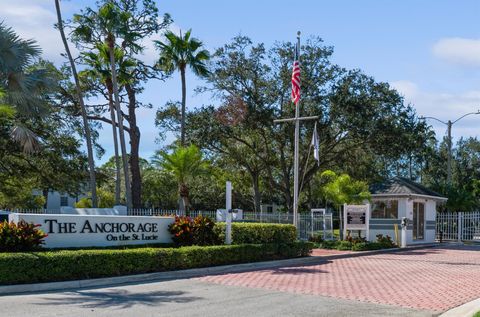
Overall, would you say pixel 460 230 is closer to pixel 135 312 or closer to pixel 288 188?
pixel 288 188

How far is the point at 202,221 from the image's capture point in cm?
1767

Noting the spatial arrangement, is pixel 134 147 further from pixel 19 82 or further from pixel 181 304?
pixel 181 304

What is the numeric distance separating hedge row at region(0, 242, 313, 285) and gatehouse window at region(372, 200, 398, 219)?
562 inches

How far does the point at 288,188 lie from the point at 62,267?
24121mm

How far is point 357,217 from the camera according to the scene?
85.6 ft

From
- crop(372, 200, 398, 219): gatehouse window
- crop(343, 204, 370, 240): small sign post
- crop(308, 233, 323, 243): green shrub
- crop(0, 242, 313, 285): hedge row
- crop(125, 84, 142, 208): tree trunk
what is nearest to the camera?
crop(0, 242, 313, 285): hedge row

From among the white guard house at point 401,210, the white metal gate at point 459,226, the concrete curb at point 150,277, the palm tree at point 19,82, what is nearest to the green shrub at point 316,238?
the white guard house at point 401,210

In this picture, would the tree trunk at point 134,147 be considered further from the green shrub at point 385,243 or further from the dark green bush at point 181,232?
the dark green bush at point 181,232

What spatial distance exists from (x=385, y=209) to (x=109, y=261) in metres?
20.6

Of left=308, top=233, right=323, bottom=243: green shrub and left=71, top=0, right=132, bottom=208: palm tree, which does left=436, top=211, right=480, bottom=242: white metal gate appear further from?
left=71, top=0, right=132, bottom=208: palm tree

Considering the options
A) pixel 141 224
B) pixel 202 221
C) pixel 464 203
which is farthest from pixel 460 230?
pixel 141 224

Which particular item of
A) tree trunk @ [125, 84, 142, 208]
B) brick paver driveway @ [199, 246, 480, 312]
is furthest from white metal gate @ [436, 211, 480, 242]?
tree trunk @ [125, 84, 142, 208]

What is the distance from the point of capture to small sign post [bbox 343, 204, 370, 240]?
84.7ft

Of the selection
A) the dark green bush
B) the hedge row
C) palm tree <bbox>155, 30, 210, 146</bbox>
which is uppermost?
palm tree <bbox>155, 30, 210, 146</bbox>
